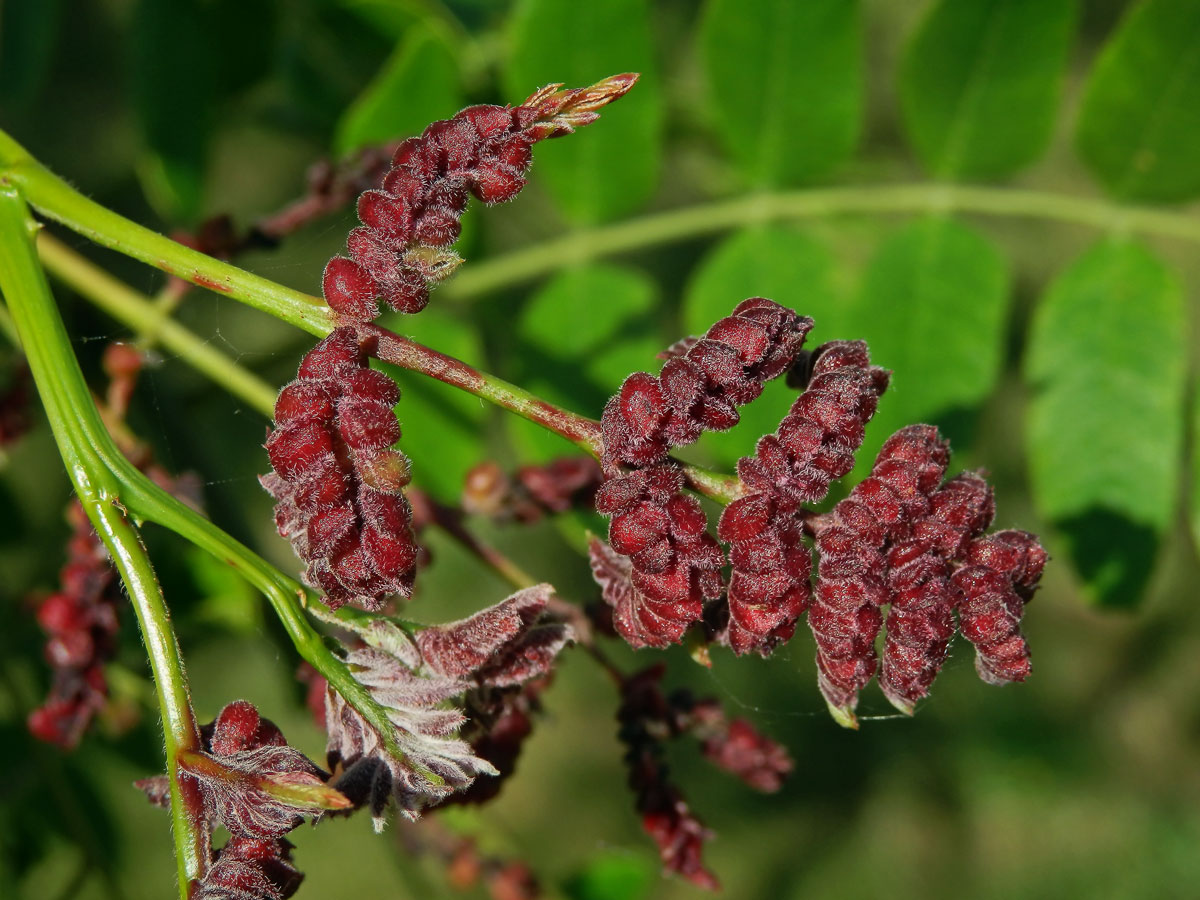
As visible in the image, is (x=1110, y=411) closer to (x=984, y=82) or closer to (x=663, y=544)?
(x=984, y=82)

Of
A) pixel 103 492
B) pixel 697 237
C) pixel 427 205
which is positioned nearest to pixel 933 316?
pixel 697 237

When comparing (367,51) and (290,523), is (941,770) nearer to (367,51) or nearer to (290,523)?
(367,51)

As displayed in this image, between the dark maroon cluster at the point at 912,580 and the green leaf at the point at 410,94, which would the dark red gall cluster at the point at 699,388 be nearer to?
the dark maroon cluster at the point at 912,580

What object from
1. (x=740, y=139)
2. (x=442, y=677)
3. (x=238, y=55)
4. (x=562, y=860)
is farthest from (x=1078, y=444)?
(x=562, y=860)

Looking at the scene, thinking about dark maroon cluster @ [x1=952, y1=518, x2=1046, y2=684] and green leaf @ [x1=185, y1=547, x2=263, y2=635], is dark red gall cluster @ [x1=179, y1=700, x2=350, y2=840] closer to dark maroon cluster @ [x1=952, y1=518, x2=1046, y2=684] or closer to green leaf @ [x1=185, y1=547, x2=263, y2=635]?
dark maroon cluster @ [x1=952, y1=518, x2=1046, y2=684]

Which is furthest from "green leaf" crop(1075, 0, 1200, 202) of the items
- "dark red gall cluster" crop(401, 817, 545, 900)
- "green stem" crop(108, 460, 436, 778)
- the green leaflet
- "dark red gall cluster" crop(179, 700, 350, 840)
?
"dark red gall cluster" crop(401, 817, 545, 900)

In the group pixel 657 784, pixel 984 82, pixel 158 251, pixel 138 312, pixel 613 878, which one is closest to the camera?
pixel 158 251

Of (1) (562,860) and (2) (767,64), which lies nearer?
(2) (767,64)
